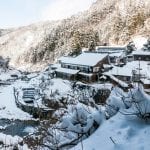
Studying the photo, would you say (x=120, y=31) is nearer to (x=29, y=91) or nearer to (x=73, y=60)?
(x=73, y=60)

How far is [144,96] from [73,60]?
51.6m

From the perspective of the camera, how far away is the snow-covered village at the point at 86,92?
16.2ft

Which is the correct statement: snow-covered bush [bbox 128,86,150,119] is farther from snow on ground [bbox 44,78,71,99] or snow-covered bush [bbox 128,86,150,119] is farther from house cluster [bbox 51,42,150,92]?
house cluster [bbox 51,42,150,92]

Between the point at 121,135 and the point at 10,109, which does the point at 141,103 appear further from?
the point at 10,109

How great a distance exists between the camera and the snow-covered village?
16.2 ft

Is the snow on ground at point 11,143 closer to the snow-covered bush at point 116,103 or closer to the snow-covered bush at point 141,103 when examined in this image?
the snow-covered bush at point 116,103

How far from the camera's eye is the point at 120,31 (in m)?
91.2

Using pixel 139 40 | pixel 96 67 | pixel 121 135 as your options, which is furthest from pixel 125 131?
pixel 139 40

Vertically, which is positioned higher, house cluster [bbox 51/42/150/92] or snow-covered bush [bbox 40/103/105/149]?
snow-covered bush [bbox 40/103/105/149]

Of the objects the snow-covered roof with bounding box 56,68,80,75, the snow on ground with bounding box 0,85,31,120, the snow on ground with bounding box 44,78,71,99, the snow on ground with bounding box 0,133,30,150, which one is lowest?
the snow on ground with bounding box 0,85,31,120

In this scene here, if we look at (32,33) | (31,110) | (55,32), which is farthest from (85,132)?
(32,33)

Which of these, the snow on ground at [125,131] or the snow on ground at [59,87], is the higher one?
the snow on ground at [125,131]

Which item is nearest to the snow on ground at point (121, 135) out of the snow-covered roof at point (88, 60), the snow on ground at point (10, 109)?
the snow on ground at point (10, 109)

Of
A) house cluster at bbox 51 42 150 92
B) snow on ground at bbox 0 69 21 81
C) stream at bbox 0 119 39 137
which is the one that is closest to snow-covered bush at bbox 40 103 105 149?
stream at bbox 0 119 39 137
